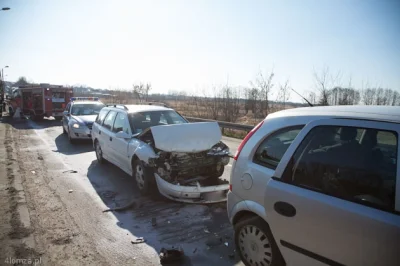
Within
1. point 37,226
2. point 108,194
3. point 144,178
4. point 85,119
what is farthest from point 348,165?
point 85,119

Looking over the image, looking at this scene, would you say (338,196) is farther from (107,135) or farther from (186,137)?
(107,135)

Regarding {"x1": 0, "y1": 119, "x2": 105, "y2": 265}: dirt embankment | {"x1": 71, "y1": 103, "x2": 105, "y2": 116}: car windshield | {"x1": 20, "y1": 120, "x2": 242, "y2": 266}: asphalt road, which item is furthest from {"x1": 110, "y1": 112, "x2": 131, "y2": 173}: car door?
{"x1": 71, "y1": 103, "x2": 105, "y2": 116}: car windshield

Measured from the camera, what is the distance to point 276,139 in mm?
2707

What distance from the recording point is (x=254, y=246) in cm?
269

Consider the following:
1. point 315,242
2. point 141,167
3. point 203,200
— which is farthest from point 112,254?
point 315,242

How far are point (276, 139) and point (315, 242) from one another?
1023 mm

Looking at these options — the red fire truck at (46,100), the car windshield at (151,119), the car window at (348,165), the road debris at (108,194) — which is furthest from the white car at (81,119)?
the car window at (348,165)

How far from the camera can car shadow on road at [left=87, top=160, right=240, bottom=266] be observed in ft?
10.7

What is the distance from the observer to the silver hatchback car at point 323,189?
5.93 ft

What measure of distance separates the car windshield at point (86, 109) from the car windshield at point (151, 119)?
7012 millimetres

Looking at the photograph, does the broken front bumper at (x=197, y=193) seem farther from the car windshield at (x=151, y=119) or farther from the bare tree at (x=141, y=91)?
the bare tree at (x=141, y=91)

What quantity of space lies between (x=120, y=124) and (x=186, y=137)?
214cm

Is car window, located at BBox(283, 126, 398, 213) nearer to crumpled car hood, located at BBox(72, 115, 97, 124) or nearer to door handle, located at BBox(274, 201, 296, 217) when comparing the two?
door handle, located at BBox(274, 201, 296, 217)

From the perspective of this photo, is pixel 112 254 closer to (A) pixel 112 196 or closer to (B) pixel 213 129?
(A) pixel 112 196
